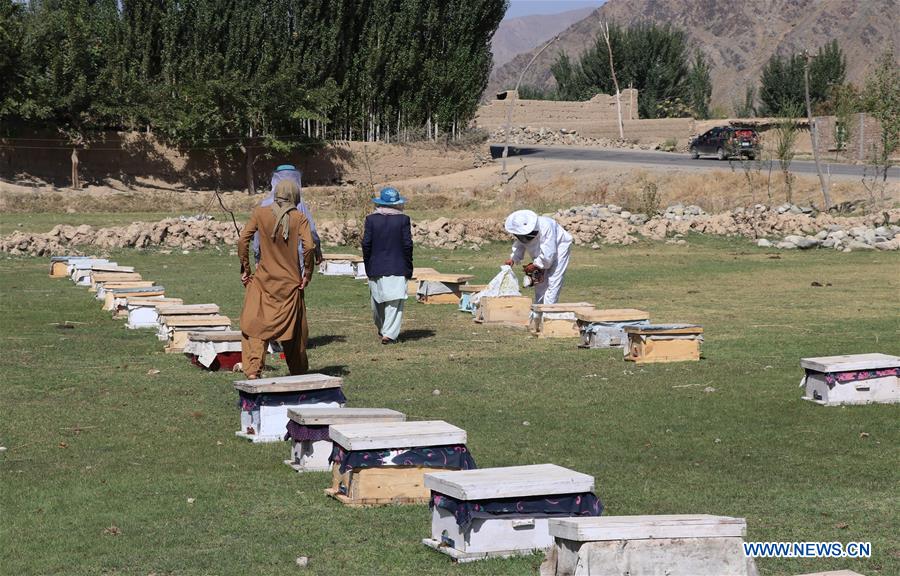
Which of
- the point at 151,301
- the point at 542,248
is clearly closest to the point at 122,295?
the point at 151,301

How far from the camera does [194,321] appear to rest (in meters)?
15.0

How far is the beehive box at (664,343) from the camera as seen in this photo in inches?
561

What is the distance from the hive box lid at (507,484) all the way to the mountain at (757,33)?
400 feet

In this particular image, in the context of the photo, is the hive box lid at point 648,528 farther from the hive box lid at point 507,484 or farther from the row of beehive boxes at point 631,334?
the row of beehive boxes at point 631,334

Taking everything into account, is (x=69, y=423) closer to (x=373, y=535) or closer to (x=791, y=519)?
(x=373, y=535)

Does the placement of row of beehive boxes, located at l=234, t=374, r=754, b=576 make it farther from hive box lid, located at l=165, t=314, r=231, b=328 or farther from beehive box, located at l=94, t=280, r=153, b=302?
beehive box, located at l=94, t=280, r=153, b=302

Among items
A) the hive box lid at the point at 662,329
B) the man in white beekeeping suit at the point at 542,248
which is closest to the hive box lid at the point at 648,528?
the hive box lid at the point at 662,329

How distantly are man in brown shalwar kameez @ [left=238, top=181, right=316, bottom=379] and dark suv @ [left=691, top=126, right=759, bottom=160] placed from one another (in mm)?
38170

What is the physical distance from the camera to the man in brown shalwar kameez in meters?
12.3

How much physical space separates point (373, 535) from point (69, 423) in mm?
4525

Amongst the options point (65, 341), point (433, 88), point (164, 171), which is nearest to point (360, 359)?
point (65, 341)

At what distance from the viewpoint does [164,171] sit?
1967 inches

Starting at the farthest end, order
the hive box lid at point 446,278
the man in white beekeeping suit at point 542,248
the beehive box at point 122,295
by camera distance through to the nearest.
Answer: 1. the hive box lid at point 446,278
2. the beehive box at point 122,295
3. the man in white beekeeping suit at point 542,248

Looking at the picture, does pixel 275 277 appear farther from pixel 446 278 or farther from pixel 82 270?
pixel 82 270
